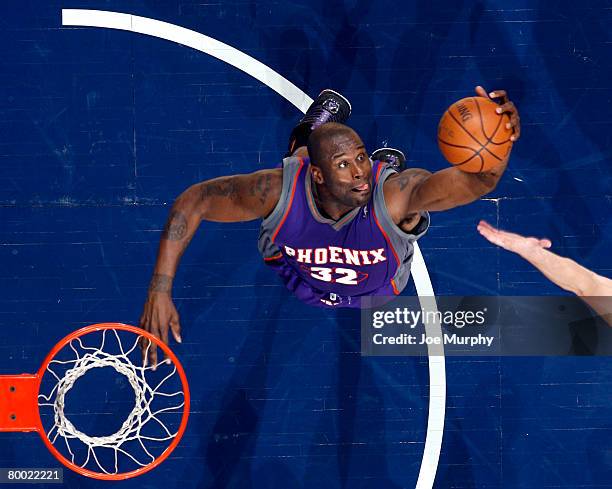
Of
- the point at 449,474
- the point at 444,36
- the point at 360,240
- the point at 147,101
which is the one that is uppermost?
the point at 444,36

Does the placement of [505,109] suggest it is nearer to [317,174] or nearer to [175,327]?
[317,174]

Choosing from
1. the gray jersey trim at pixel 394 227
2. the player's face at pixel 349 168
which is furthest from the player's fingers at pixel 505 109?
the gray jersey trim at pixel 394 227

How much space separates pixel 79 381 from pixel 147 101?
2383mm

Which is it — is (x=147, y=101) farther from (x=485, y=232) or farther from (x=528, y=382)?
(x=528, y=382)

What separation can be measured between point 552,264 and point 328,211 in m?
2.56

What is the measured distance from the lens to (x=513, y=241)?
7.75m

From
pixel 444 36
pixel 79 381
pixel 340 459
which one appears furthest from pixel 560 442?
pixel 79 381

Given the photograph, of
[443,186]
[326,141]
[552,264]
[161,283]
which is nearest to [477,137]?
[443,186]

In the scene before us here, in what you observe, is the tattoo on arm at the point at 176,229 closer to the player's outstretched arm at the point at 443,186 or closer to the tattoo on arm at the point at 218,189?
the tattoo on arm at the point at 218,189

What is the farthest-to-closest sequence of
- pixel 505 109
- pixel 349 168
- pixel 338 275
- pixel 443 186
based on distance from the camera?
1. pixel 338 275
2. pixel 349 168
3. pixel 443 186
4. pixel 505 109

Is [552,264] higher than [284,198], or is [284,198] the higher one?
[284,198]

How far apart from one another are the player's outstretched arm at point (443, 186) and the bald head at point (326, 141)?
1.42 feet

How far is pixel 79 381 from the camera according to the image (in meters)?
7.70

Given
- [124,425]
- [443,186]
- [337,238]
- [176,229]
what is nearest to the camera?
[443,186]
